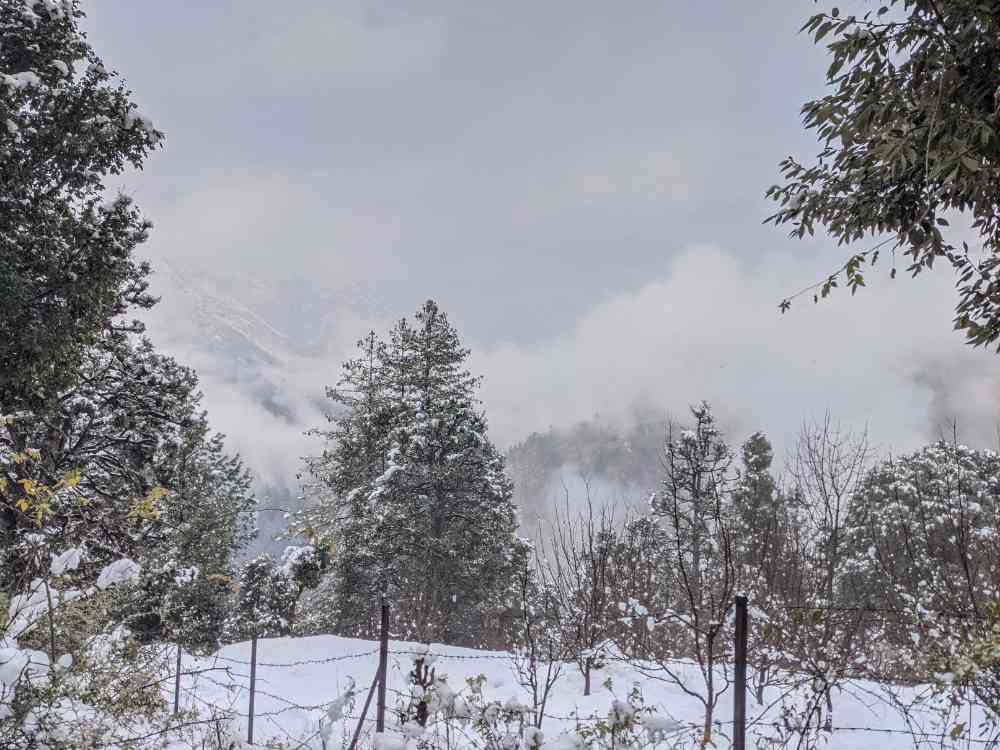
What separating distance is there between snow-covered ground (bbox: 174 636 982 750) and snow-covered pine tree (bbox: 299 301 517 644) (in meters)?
4.24

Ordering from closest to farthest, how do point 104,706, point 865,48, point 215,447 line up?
point 104,706, point 865,48, point 215,447

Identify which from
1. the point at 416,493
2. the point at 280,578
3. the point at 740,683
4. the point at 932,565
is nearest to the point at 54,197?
the point at 740,683

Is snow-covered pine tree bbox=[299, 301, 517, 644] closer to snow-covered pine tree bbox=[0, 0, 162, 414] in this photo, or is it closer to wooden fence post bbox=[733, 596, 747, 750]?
snow-covered pine tree bbox=[0, 0, 162, 414]

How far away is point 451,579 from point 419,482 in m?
3.62

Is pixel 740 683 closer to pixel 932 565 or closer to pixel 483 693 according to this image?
pixel 483 693

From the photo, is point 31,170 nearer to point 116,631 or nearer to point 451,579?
point 116,631

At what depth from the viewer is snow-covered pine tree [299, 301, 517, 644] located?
2034cm

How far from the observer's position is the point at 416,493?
68.6 feet

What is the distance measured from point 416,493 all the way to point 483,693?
10.2 m

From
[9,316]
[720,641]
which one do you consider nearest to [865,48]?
[720,641]

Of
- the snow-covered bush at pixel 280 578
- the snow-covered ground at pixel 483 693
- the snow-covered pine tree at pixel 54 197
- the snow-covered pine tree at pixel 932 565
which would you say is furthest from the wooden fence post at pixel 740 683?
the snow-covered bush at pixel 280 578

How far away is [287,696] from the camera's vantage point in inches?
487

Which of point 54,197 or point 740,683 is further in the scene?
point 54,197

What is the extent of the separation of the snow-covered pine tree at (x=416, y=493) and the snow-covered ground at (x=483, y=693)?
424cm
